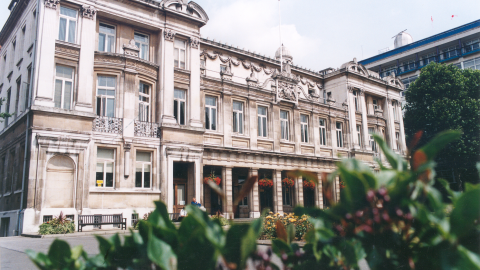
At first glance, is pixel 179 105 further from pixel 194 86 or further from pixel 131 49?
pixel 131 49

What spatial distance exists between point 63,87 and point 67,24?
3.51m

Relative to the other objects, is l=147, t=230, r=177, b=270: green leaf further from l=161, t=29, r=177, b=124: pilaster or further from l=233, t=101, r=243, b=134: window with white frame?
l=233, t=101, r=243, b=134: window with white frame

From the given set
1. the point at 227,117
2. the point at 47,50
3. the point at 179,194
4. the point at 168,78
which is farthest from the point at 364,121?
the point at 47,50

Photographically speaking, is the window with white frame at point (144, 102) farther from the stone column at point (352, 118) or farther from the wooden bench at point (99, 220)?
the stone column at point (352, 118)

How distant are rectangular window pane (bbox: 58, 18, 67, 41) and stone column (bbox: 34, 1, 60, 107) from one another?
0.39m

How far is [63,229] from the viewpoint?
17.5m

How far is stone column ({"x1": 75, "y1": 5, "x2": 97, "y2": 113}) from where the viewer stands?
20484 mm

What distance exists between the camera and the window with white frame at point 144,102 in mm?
22969

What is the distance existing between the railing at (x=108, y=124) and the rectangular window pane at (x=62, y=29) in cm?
473

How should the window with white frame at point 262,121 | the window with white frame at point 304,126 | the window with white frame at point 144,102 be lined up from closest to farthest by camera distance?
the window with white frame at point 144,102, the window with white frame at point 262,121, the window with white frame at point 304,126

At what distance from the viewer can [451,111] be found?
40281 millimetres

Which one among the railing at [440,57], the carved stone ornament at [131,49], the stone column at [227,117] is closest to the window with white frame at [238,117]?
the stone column at [227,117]

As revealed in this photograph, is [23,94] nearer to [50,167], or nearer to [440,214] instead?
[50,167]

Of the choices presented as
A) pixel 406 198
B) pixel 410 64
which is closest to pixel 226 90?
pixel 406 198
